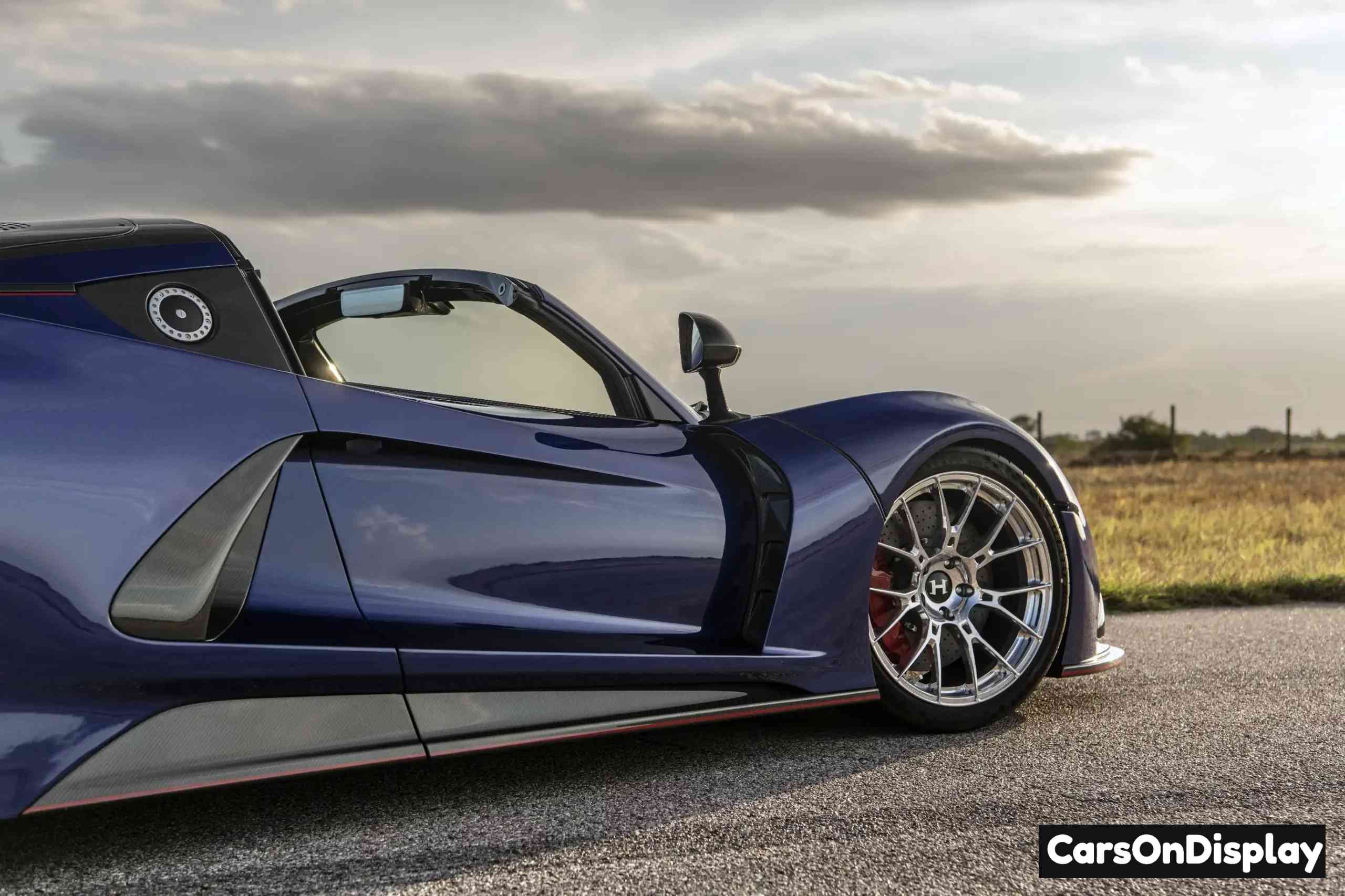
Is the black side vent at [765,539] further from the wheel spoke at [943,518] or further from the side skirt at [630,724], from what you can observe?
the wheel spoke at [943,518]

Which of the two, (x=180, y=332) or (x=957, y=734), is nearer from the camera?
(x=180, y=332)

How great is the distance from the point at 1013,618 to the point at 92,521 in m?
2.42

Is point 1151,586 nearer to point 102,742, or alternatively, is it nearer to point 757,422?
point 757,422

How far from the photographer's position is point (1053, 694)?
4.16 metres

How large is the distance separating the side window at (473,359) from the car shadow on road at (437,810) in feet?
3.10

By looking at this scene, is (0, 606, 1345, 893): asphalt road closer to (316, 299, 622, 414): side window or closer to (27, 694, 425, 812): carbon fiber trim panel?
(27, 694, 425, 812): carbon fiber trim panel

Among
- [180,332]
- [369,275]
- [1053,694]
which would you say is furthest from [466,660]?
[1053,694]

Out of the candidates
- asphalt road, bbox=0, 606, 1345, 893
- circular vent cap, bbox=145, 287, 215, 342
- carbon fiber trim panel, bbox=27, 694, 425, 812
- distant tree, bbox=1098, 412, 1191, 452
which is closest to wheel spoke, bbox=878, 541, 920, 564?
Answer: asphalt road, bbox=0, 606, 1345, 893

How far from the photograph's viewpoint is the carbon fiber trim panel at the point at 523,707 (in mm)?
2906

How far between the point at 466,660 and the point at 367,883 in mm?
554

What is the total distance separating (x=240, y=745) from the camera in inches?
107

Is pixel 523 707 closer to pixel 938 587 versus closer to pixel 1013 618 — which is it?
pixel 938 587

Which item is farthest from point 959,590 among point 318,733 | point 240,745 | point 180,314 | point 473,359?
point 180,314

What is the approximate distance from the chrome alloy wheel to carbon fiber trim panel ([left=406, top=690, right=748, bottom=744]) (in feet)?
2.36
